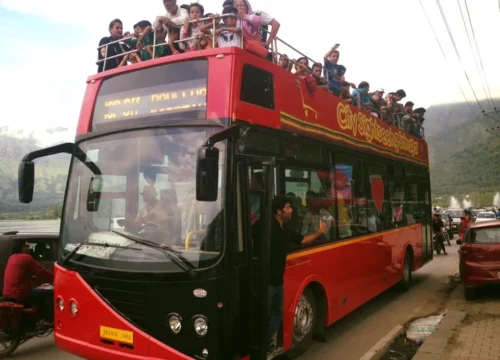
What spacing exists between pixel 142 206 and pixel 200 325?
1.20m

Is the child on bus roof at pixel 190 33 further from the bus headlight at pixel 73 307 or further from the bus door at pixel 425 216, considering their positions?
the bus door at pixel 425 216

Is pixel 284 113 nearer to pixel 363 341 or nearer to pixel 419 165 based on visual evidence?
pixel 363 341

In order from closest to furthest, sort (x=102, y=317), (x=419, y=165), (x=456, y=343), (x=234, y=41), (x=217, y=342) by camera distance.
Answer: (x=217, y=342)
(x=102, y=317)
(x=234, y=41)
(x=456, y=343)
(x=419, y=165)

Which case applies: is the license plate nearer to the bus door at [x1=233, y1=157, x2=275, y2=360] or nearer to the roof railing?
the bus door at [x1=233, y1=157, x2=275, y2=360]

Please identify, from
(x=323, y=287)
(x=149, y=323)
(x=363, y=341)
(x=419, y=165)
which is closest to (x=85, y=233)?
(x=149, y=323)

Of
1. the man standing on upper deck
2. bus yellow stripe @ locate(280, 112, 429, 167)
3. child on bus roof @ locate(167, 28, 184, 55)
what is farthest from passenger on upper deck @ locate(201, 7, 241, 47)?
bus yellow stripe @ locate(280, 112, 429, 167)

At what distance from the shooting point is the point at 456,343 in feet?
18.7

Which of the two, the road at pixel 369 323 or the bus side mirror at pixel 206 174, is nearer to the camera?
the bus side mirror at pixel 206 174

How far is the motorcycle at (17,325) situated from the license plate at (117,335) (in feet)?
7.18

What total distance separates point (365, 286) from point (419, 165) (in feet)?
16.9

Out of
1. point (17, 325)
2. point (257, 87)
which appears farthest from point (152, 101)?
point (17, 325)

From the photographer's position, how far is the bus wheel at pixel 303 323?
532 centimetres

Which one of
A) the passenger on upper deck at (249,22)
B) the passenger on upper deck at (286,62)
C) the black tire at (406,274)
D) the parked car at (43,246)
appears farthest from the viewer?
the black tire at (406,274)

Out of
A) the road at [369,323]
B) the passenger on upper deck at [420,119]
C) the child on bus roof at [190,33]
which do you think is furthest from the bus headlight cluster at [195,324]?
the passenger on upper deck at [420,119]
